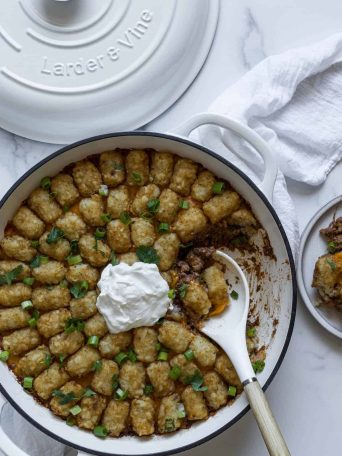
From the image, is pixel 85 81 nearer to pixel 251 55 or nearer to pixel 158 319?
pixel 251 55

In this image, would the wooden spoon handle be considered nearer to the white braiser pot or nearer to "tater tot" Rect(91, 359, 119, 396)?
the white braiser pot

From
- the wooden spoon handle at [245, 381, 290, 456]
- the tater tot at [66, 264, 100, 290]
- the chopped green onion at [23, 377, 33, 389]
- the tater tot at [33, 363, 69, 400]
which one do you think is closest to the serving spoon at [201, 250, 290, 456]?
the wooden spoon handle at [245, 381, 290, 456]

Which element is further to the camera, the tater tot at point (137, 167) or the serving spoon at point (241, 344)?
the tater tot at point (137, 167)

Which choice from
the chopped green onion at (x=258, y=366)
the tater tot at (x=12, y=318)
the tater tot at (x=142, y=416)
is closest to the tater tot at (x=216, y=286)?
the chopped green onion at (x=258, y=366)

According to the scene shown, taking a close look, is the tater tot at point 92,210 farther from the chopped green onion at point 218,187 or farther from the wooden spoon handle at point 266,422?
the wooden spoon handle at point 266,422

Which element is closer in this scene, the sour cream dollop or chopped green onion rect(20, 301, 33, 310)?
the sour cream dollop
